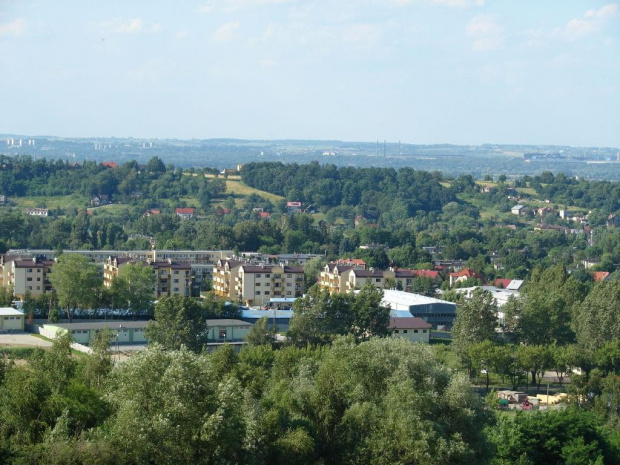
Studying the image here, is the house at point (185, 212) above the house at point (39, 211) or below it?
below

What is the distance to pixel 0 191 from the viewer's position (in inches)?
2623

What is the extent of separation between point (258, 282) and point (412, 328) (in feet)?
23.6

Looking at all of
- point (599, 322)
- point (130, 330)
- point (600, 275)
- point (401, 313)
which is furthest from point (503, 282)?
point (130, 330)

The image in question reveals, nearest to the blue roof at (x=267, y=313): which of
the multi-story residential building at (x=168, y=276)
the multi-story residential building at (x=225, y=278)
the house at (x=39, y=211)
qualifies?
the multi-story residential building at (x=225, y=278)

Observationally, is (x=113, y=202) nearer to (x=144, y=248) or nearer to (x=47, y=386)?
(x=144, y=248)

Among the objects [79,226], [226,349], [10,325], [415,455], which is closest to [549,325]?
[226,349]

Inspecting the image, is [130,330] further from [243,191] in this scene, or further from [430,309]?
[243,191]

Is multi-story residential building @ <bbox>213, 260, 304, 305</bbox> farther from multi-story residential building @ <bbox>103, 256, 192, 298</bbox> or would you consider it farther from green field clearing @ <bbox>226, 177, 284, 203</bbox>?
green field clearing @ <bbox>226, 177, 284, 203</bbox>

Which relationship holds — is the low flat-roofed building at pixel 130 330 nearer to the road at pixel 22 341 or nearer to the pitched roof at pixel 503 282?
the road at pixel 22 341

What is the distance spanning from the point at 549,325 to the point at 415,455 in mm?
14749

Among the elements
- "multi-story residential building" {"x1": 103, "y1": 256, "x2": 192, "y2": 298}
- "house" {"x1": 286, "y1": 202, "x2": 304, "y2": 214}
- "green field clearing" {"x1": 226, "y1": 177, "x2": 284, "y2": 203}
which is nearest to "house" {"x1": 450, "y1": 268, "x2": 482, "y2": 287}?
"multi-story residential building" {"x1": 103, "y1": 256, "x2": 192, "y2": 298}

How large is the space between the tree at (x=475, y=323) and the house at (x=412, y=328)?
194 centimetres

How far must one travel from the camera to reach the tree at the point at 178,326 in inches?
988

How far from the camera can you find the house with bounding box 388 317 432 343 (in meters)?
28.9
